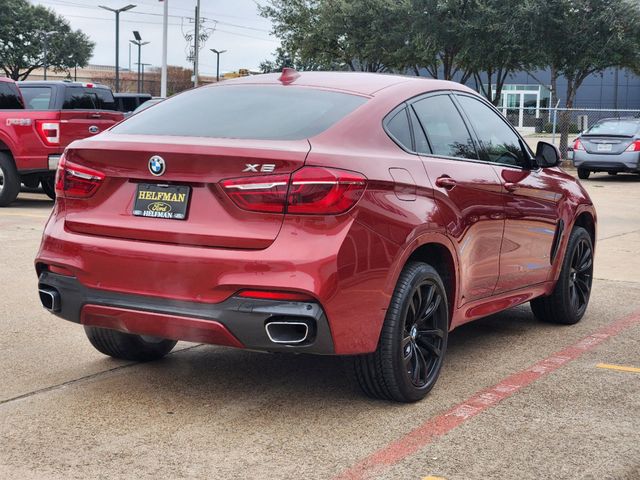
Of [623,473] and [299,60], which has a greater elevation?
[299,60]

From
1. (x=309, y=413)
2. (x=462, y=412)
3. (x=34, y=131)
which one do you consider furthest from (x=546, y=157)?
(x=34, y=131)

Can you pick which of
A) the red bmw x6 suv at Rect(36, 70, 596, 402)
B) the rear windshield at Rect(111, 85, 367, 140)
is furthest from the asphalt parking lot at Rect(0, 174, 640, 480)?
the rear windshield at Rect(111, 85, 367, 140)

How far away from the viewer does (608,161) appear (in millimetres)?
23875

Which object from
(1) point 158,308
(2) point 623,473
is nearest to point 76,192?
(1) point 158,308

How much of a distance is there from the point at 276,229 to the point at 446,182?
1257 millimetres

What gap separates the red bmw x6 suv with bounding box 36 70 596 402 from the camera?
4.33 m

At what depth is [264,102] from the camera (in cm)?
510

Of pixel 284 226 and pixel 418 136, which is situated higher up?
pixel 418 136

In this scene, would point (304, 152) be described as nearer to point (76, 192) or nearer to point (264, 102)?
point (264, 102)

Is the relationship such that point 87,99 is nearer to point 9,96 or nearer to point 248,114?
point 9,96

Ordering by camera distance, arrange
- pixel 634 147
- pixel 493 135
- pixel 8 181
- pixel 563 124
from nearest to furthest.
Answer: pixel 493 135, pixel 8 181, pixel 634 147, pixel 563 124

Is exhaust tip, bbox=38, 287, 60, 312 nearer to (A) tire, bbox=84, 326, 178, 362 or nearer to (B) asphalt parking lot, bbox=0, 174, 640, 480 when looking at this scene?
(B) asphalt parking lot, bbox=0, 174, 640, 480

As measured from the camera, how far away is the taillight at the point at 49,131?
598 inches

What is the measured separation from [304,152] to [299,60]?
Result: 47573 mm
